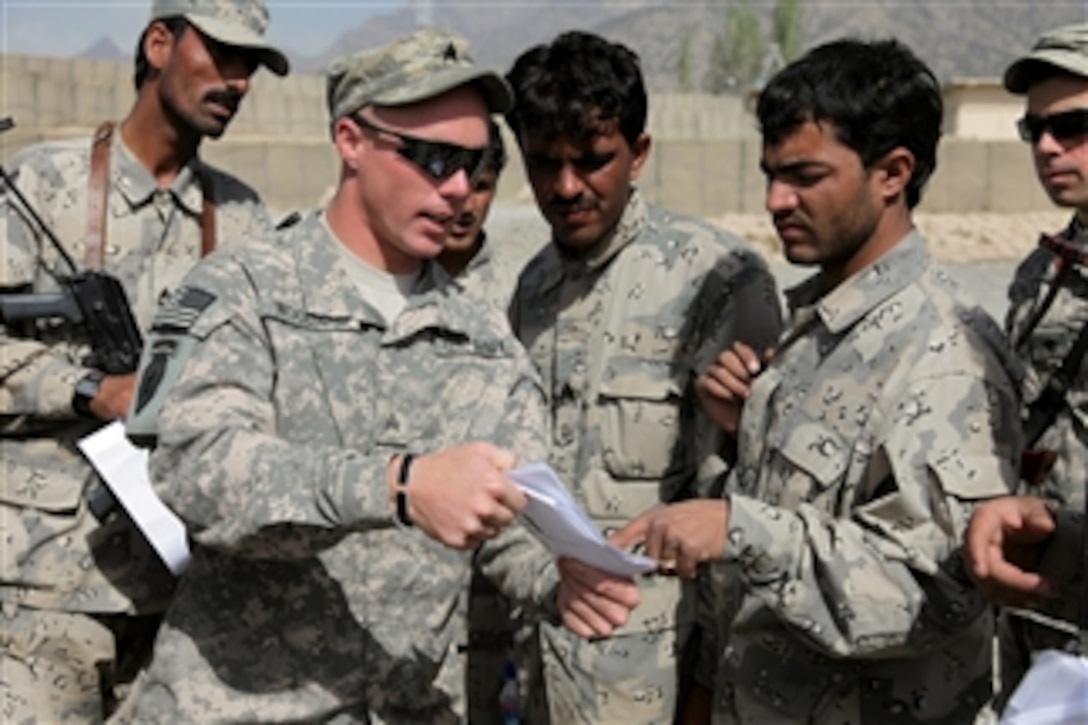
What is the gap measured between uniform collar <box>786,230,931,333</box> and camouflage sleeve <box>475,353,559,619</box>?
2.02ft

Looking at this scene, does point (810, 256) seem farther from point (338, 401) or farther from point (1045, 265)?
point (1045, 265)

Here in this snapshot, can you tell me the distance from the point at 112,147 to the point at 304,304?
178cm

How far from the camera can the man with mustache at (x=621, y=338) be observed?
374 centimetres

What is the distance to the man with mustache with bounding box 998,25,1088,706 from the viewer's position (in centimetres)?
380

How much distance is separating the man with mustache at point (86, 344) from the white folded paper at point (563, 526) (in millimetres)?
1669

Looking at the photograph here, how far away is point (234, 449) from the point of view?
2359mm

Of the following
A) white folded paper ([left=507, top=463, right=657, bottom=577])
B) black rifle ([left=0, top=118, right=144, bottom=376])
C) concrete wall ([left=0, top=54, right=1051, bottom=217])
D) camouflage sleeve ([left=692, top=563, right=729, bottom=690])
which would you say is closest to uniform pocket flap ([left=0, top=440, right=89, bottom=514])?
black rifle ([left=0, top=118, right=144, bottom=376])

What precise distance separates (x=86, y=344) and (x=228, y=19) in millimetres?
972

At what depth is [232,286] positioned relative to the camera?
2.60 m

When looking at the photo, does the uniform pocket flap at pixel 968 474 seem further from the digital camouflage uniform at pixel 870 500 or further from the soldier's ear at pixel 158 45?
the soldier's ear at pixel 158 45

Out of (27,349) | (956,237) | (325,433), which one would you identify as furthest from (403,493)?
(956,237)

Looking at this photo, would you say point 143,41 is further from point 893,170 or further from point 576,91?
point 893,170

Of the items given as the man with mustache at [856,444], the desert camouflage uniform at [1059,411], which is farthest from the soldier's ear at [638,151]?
the desert camouflage uniform at [1059,411]

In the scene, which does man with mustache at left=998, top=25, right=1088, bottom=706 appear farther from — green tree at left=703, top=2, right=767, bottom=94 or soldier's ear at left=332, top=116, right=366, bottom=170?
green tree at left=703, top=2, right=767, bottom=94
